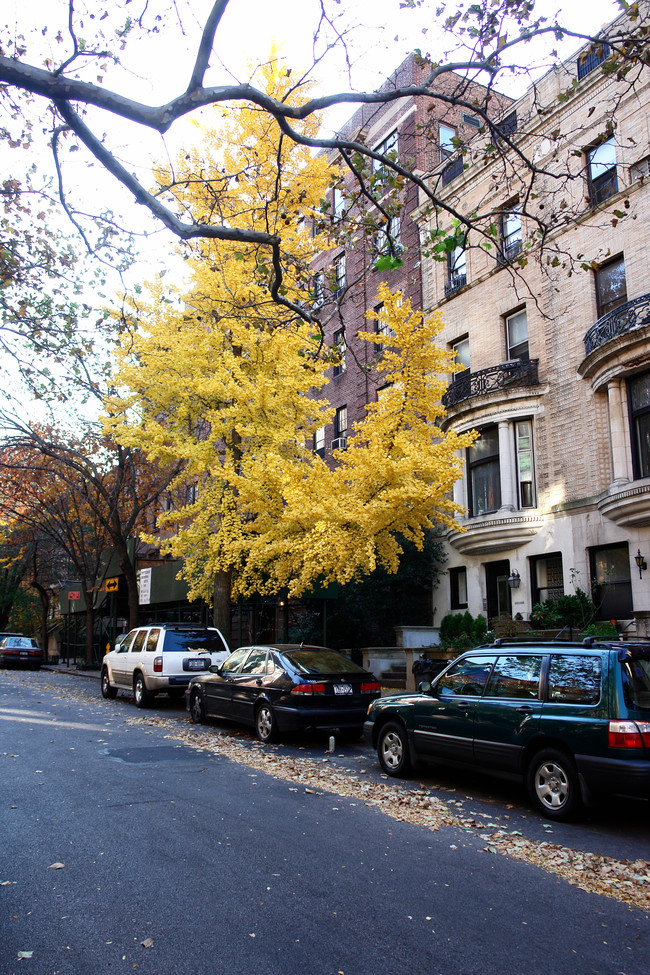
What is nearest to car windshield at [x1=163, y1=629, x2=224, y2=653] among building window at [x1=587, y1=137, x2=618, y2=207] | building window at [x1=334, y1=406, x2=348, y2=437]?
building window at [x1=334, y1=406, x2=348, y2=437]

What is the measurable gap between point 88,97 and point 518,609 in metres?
16.7

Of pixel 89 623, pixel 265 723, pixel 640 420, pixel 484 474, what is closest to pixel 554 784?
pixel 265 723

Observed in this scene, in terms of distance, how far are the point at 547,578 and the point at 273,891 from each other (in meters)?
15.6

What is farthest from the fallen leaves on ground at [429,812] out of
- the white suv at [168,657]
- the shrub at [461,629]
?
the shrub at [461,629]

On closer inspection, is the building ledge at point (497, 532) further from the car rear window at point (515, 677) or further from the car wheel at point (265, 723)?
the car rear window at point (515, 677)

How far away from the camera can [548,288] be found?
1912cm

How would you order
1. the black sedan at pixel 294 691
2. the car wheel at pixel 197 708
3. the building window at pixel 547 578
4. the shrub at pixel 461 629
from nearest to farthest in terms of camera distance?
1. the black sedan at pixel 294 691
2. the car wheel at pixel 197 708
3. the building window at pixel 547 578
4. the shrub at pixel 461 629

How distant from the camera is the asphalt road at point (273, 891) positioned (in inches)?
147

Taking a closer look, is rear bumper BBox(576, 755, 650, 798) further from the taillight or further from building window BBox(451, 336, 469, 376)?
building window BBox(451, 336, 469, 376)

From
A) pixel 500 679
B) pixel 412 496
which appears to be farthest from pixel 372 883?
pixel 412 496

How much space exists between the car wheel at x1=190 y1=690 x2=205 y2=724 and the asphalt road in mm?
5155

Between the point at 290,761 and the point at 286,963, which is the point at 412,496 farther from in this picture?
the point at 286,963

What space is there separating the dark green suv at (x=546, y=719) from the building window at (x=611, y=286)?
12857mm

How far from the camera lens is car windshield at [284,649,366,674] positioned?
35.7 feet
